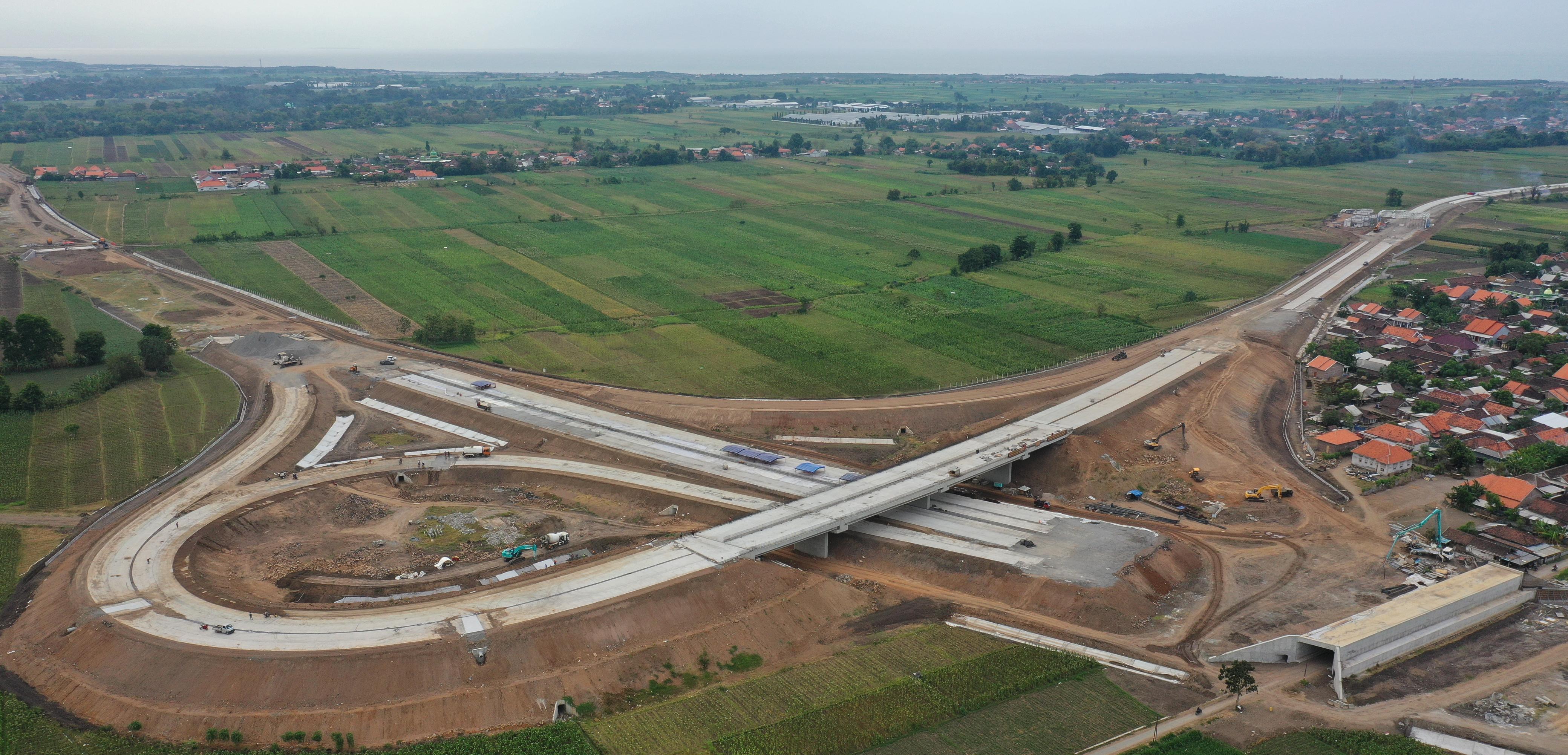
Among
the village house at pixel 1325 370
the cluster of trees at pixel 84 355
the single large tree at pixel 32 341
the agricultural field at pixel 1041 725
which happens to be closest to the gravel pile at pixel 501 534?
the agricultural field at pixel 1041 725

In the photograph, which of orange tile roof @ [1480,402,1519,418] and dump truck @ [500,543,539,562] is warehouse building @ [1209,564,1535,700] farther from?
dump truck @ [500,543,539,562]

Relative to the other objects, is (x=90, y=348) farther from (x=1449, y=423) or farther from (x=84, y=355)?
(x=1449, y=423)

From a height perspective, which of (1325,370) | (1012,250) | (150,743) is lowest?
(150,743)

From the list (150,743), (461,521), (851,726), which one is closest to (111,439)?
(461,521)

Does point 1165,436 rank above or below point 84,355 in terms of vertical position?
below

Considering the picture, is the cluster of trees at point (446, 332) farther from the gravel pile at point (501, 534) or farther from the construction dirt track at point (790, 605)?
the gravel pile at point (501, 534)

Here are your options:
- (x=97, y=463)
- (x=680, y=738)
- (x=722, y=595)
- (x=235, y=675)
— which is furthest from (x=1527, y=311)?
(x=97, y=463)

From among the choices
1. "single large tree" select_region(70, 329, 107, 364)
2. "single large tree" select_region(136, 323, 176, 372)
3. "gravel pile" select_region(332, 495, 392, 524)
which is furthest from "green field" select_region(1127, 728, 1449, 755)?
"single large tree" select_region(70, 329, 107, 364)

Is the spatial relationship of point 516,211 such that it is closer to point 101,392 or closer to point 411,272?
point 411,272
